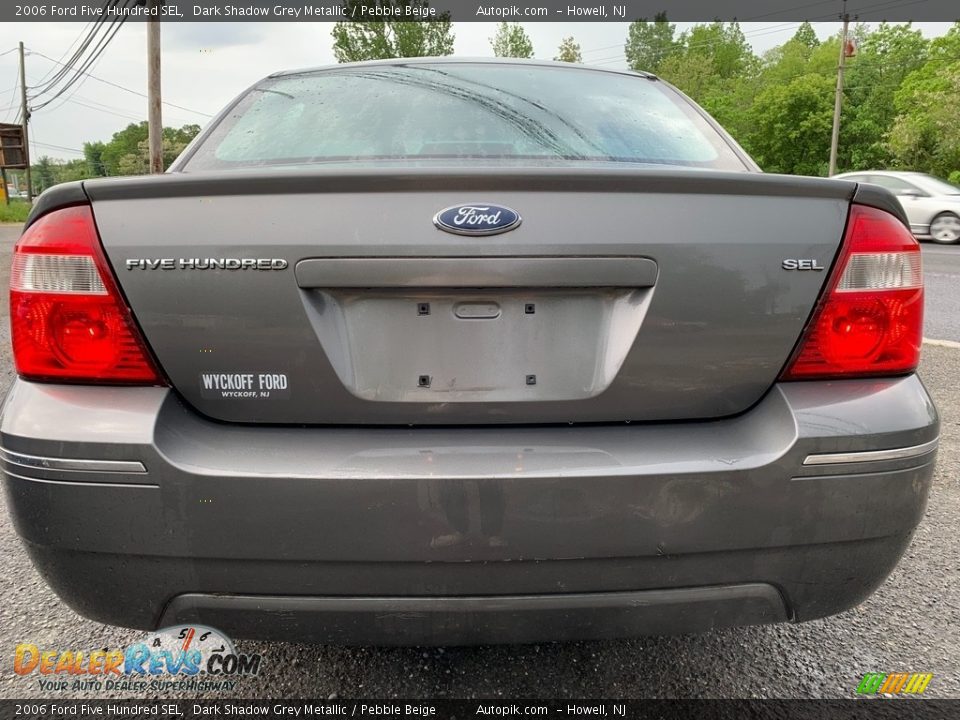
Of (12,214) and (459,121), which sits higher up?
(459,121)

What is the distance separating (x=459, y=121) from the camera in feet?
7.02

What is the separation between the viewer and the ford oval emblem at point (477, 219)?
4.48 ft

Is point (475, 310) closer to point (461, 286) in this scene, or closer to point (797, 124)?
point (461, 286)

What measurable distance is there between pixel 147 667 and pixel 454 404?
123 centimetres

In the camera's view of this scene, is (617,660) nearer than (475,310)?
No

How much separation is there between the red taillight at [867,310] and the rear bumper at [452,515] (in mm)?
59

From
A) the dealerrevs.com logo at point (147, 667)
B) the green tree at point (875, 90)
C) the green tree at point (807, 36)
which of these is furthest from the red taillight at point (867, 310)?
the green tree at point (807, 36)

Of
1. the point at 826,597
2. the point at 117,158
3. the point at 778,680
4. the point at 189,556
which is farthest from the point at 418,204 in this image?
the point at 117,158

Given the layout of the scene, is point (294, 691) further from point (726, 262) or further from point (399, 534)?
point (726, 262)

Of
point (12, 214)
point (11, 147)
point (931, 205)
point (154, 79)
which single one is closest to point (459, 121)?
point (931, 205)

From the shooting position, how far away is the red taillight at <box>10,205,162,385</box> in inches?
55.1

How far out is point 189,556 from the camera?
4.47ft

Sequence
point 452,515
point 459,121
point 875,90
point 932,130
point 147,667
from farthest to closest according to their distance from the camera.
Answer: point 875,90 < point 932,130 < point 459,121 < point 147,667 < point 452,515

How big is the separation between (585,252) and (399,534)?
0.65 m
